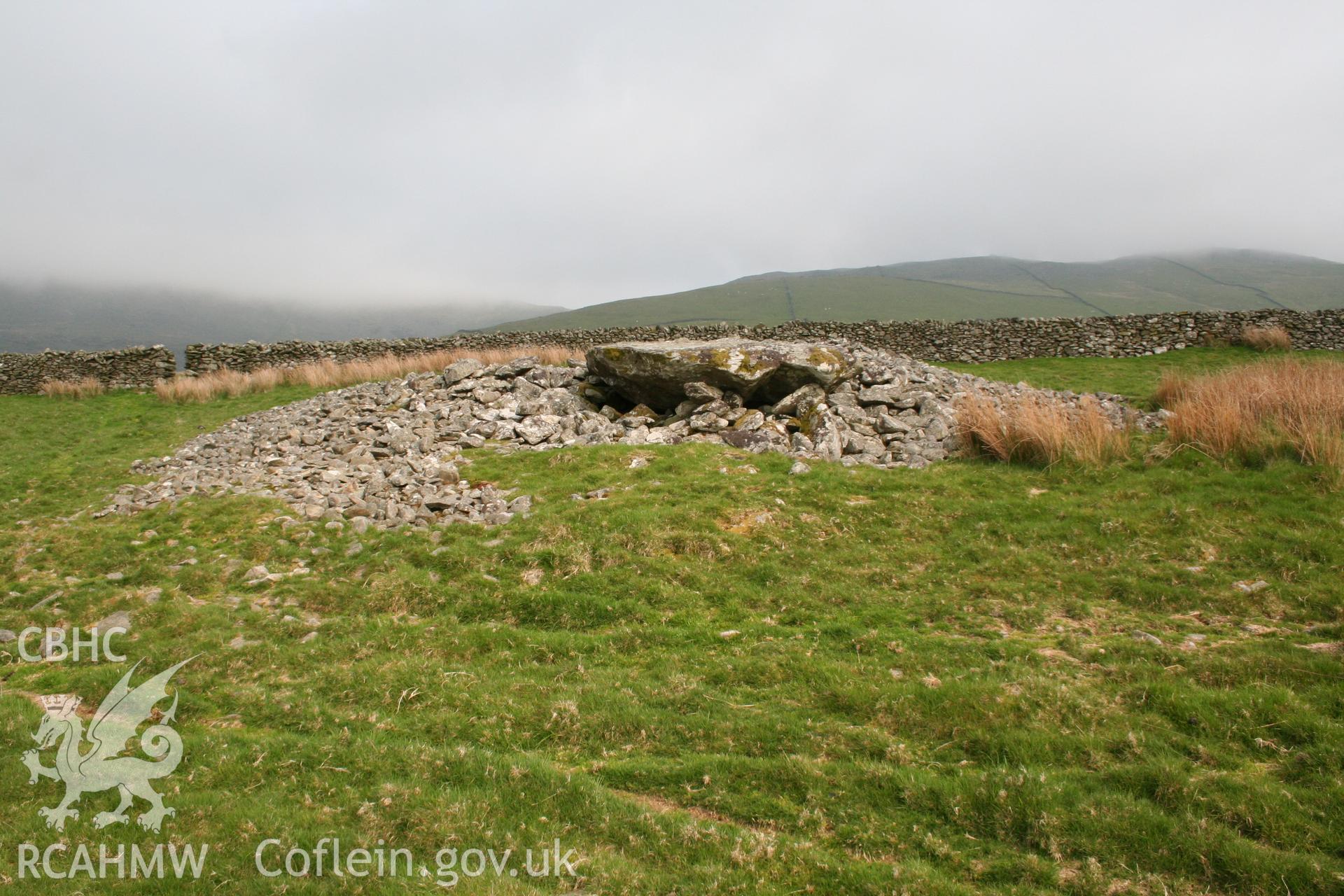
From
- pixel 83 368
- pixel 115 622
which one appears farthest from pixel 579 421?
pixel 83 368

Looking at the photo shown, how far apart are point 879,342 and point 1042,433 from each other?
80.4 ft

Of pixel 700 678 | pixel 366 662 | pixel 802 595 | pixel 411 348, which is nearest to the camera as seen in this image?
pixel 700 678

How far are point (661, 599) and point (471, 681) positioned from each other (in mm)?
2679

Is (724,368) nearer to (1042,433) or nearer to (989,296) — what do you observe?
(1042,433)

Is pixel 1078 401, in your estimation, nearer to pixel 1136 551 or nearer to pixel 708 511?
pixel 1136 551

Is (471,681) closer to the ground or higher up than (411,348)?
closer to the ground

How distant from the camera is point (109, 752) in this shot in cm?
593

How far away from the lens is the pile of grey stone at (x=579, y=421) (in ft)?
45.0

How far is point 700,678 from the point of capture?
7156 millimetres

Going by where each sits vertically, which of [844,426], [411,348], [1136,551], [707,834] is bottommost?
[707,834]

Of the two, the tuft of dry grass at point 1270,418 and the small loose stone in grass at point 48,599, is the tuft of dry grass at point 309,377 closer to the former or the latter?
the small loose stone in grass at point 48,599

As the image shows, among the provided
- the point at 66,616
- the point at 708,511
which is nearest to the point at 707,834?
the point at 708,511

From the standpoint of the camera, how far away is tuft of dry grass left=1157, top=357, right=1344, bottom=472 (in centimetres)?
1105

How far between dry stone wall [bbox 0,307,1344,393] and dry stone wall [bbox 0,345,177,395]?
4cm
